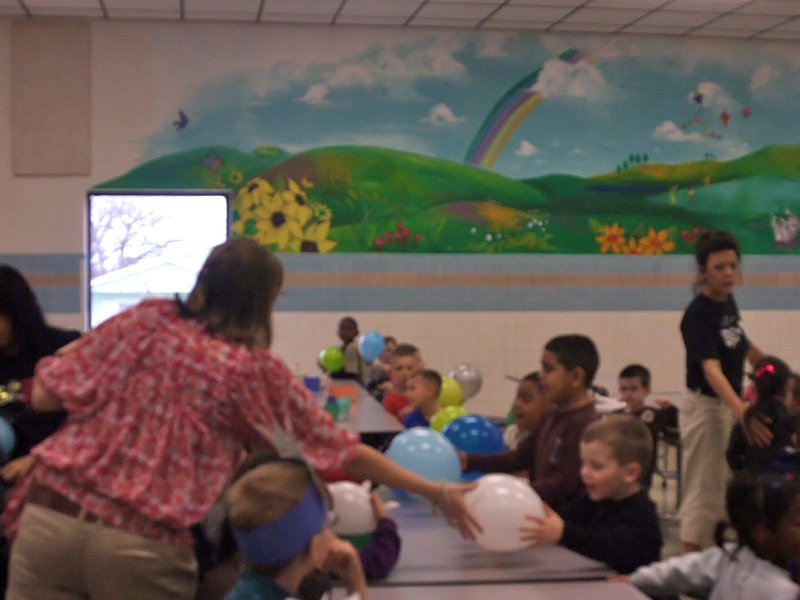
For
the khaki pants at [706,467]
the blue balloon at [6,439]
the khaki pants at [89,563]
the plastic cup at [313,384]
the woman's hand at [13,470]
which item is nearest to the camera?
the khaki pants at [89,563]

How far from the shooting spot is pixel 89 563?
1836 millimetres

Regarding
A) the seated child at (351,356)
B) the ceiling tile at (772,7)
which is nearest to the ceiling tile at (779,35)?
the ceiling tile at (772,7)

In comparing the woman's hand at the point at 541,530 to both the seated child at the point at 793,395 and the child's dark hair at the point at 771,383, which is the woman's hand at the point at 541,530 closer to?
the child's dark hair at the point at 771,383

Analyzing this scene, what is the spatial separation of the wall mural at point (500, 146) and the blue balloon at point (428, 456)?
5.37 meters

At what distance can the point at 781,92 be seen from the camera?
884 cm

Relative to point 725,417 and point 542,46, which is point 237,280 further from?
point 542,46

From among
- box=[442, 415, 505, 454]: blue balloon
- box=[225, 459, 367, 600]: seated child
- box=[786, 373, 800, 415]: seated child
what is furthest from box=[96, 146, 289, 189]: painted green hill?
box=[225, 459, 367, 600]: seated child

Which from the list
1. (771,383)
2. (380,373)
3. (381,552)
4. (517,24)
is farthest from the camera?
(517,24)

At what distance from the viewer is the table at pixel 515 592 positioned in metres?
2.05

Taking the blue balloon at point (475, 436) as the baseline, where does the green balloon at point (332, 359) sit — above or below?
below

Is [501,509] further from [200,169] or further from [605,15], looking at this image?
[605,15]

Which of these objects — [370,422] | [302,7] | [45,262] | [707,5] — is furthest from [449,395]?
[707,5]

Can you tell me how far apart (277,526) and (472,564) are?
81 cm

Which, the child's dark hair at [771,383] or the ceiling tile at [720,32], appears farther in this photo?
the ceiling tile at [720,32]
